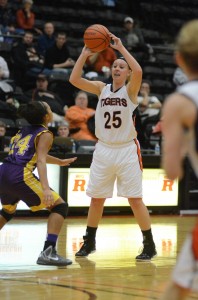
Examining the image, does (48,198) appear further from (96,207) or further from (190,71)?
(190,71)

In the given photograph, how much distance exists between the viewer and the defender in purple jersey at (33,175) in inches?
277

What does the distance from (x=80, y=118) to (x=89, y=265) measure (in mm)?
5972

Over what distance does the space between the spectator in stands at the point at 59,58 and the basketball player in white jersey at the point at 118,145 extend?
712 centimetres

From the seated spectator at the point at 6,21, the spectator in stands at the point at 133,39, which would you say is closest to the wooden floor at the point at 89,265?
the seated spectator at the point at 6,21

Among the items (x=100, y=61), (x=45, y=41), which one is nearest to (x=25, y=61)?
(x=45, y=41)

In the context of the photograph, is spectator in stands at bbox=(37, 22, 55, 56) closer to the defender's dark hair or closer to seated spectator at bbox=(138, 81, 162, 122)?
seated spectator at bbox=(138, 81, 162, 122)

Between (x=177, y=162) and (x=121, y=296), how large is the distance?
8.32ft

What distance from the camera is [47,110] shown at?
715 centimetres

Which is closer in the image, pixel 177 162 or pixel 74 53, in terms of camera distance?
pixel 177 162

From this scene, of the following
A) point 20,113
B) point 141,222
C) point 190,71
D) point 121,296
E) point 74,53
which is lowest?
point 121,296

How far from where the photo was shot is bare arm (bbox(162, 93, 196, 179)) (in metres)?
3.46

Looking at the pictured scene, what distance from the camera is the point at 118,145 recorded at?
7676mm

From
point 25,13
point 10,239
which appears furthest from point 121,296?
point 25,13

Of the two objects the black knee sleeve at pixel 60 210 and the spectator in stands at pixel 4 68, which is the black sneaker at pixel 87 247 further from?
the spectator in stands at pixel 4 68
